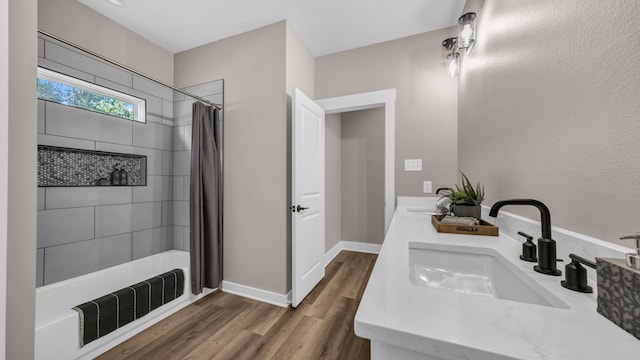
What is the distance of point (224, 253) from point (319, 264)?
3.25 ft

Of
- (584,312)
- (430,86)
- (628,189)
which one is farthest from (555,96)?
(430,86)

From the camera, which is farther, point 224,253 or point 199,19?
point 224,253

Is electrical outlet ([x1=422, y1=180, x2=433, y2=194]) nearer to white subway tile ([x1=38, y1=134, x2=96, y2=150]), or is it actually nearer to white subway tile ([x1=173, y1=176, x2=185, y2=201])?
white subway tile ([x1=173, y1=176, x2=185, y2=201])

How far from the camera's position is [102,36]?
201cm

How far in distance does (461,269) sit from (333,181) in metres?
2.49

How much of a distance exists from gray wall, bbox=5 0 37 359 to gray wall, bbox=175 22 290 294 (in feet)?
4.52

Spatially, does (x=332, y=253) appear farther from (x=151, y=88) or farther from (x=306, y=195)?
(x=151, y=88)

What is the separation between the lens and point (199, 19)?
2.08 meters

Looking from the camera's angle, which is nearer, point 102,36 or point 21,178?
point 21,178

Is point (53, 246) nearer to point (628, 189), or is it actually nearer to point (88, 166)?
point (88, 166)

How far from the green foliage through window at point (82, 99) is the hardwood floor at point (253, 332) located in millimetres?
1900

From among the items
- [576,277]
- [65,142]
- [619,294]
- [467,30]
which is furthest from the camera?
[65,142]

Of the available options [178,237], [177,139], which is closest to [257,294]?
[178,237]

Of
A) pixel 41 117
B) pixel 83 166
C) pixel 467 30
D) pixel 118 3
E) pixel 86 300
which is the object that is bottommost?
pixel 86 300
